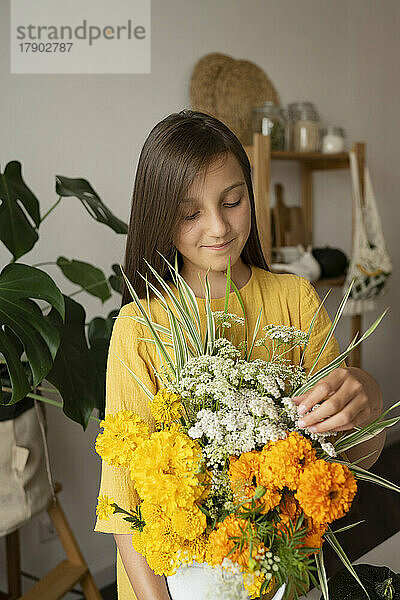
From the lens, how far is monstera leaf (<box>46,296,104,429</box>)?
54.4 inches

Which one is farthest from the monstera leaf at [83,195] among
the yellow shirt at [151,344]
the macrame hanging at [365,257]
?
the macrame hanging at [365,257]

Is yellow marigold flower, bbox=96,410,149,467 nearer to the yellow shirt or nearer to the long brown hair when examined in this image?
the yellow shirt

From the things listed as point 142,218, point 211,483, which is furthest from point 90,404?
point 211,483

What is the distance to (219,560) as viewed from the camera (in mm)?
667

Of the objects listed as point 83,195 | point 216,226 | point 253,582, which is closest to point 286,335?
point 216,226

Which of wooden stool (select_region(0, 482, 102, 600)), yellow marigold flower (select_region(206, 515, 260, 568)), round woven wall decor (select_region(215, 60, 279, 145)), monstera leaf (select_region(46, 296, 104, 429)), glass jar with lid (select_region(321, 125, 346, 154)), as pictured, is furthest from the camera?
glass jar with lid (select_region(321, 125, 346, 154))

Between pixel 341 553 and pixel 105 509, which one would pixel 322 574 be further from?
pixel 105 509

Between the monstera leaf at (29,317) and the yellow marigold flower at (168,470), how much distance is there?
599 mm

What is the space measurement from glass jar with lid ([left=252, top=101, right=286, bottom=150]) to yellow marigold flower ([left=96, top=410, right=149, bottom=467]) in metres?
2.31

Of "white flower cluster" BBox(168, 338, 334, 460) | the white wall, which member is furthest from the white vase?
the white wall

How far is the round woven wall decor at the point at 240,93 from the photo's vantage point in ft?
9.30

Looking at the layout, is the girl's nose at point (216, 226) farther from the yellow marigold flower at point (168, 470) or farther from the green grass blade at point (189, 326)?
the yellow marigold flower at point (168, 470)

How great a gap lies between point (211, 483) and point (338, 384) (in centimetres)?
19

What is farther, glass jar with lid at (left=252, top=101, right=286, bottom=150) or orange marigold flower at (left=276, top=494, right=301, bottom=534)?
glass jar with lid at (left=252, top=101, right=286, bottom=150)
